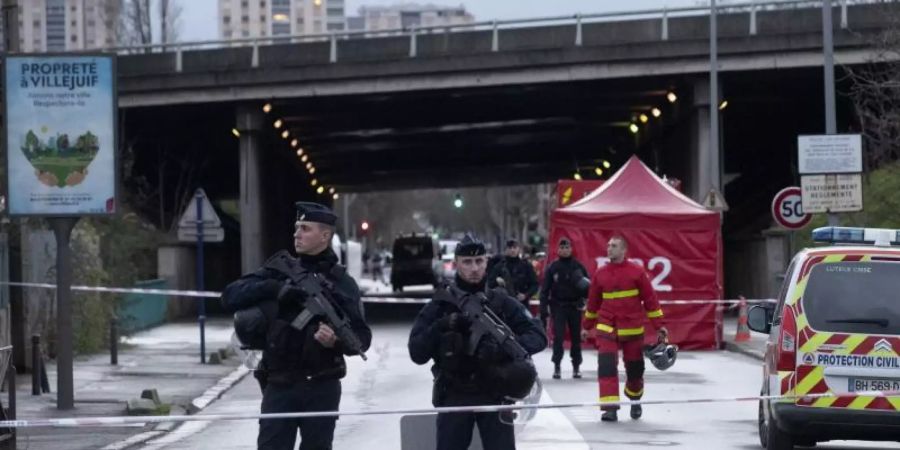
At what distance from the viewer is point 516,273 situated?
77.7 feet

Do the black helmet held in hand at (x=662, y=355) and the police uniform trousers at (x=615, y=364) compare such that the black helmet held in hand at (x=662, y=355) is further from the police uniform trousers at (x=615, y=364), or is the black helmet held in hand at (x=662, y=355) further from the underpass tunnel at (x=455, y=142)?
the underpass tunnel at (x=455, y=142)

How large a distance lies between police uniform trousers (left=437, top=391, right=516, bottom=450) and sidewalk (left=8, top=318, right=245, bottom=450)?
20.2 ft

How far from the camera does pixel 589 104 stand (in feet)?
154

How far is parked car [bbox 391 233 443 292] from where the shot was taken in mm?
67062

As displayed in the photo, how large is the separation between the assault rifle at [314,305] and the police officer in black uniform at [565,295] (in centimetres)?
1211

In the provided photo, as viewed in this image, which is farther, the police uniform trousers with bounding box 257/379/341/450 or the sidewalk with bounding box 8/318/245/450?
the sidewalk with bounding box 8/318/245/450

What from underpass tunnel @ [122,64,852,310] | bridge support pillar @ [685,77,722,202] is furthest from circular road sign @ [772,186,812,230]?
underpass tunnel @ [122,64,852,310]

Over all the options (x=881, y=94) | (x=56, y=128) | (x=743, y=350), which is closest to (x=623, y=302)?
(x=56, y=128)

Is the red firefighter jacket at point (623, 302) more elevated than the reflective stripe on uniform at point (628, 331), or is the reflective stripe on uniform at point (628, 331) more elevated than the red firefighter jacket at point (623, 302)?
the red firefighter jacket at point (623, 302)

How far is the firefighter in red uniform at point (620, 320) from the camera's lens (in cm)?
Answer: 1516

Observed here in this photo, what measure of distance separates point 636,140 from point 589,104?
7730mm

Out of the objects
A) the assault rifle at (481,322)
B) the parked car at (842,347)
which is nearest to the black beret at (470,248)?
the assault rifle at (481,322)

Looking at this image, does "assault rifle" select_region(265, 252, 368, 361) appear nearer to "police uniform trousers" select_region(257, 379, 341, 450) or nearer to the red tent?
"police uniform trousers" select_region(257, 379, 341, 450)

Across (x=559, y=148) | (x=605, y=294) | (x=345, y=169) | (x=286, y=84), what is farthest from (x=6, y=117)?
(x=345, y=169)
